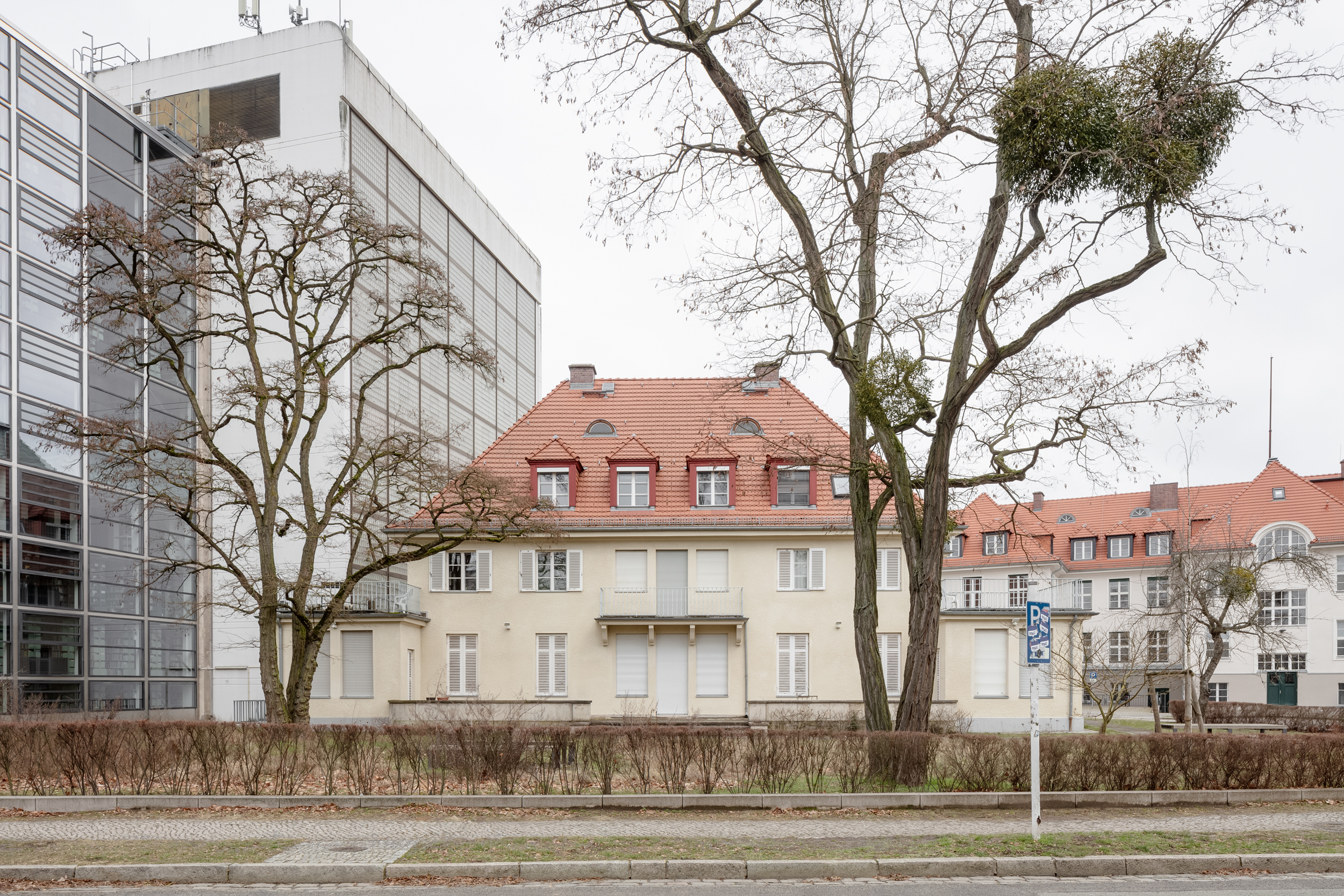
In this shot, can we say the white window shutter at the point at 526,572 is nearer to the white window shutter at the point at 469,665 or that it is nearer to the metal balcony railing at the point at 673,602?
the white window shutter at the point at 469,665

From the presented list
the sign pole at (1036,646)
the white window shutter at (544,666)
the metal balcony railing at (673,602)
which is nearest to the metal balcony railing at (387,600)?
the white window shutter at (544,666)

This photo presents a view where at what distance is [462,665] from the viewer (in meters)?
33.0

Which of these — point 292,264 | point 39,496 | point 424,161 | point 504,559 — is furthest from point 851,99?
point 424,161

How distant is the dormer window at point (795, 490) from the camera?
3362cm

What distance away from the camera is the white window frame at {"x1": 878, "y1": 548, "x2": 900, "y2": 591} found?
32562 mm

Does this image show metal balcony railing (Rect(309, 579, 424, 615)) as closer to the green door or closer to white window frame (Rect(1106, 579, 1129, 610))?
white window frame (Rect(1106, 579, 1129, 610))

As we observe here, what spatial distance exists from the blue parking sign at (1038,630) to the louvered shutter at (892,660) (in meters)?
21.1

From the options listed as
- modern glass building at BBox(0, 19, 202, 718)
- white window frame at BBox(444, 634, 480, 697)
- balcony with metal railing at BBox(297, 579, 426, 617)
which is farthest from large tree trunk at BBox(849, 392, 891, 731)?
modern glass building at BBox(0, 19, 202, 718)

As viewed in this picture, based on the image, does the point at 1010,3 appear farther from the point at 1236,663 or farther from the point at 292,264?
the point at 1236,663

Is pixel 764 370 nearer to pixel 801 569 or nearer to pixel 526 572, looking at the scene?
pixel 801 569

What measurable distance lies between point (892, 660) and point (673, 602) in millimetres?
6543

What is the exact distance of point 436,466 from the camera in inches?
961

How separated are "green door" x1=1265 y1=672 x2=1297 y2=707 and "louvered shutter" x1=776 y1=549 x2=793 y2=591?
37.7 meters

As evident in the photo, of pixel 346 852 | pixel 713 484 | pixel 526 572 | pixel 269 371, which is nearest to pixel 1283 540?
pixel 713 484
